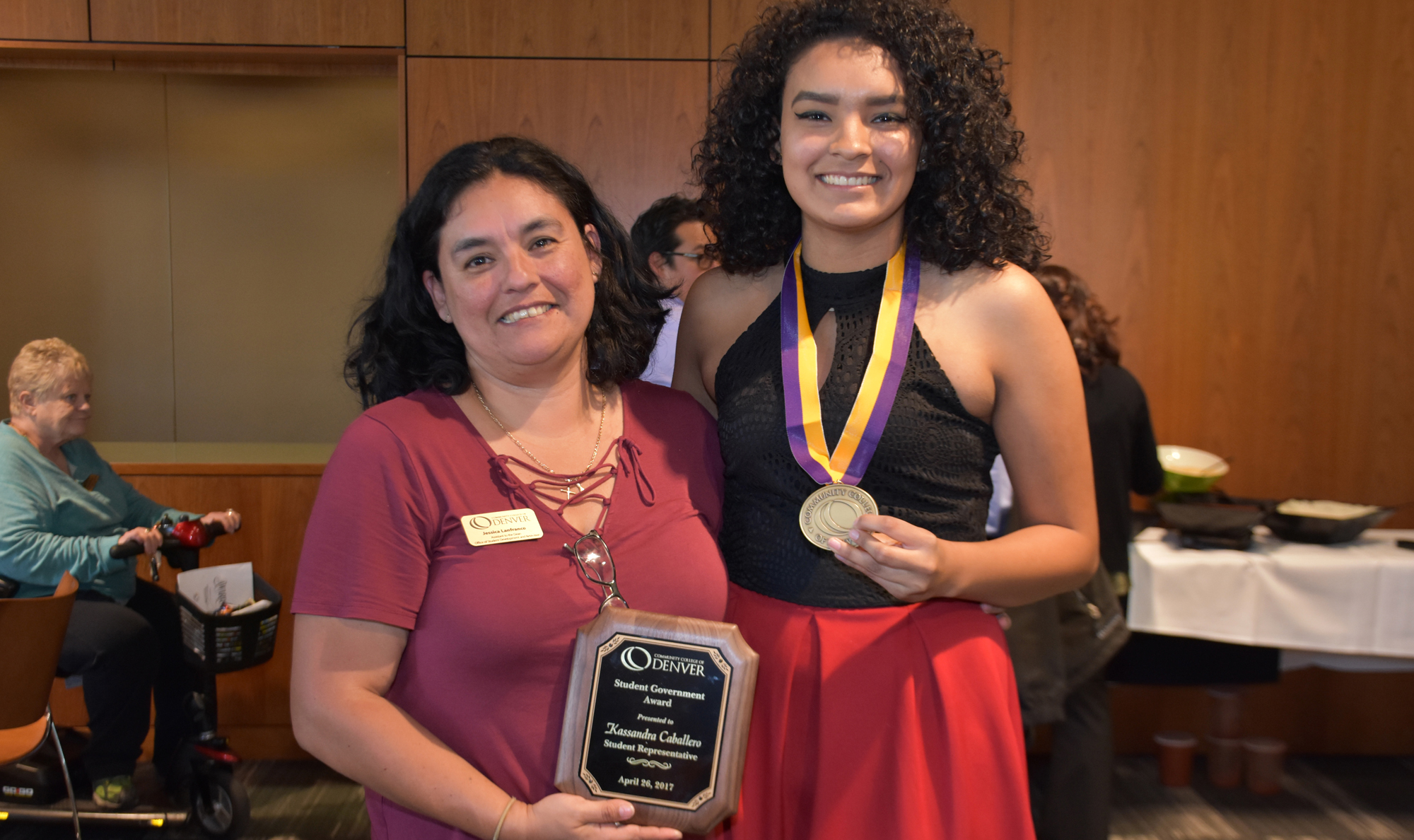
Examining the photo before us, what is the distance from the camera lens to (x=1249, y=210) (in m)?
3.82

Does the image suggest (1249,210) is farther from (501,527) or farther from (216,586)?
(216,586)

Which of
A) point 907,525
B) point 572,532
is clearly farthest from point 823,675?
point 572,532

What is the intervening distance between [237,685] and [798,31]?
3.53 m

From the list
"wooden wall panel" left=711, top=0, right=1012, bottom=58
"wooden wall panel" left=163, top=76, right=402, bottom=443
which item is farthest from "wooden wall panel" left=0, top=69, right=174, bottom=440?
"wooden wall panel" left=711, top=0, right=1012, bottom=58

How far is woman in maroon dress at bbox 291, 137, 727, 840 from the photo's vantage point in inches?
46.2

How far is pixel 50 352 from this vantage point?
3334 millimetres

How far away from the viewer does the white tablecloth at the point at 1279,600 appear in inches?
123

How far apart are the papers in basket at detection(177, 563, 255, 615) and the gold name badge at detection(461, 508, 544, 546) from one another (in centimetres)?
234

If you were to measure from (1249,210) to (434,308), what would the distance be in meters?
3.53

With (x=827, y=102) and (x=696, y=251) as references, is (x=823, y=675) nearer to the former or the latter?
(x=827, y=102)

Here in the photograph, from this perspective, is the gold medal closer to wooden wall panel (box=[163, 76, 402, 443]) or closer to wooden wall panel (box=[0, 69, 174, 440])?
wooden wall panel (box=[163, 76, 402, 443])

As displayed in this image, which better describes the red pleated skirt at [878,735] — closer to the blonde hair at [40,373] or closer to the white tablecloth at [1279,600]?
the white tablecloth at [1279,600]

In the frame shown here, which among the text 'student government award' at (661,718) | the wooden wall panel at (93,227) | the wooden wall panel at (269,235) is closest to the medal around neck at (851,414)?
the text 'student government award' at (661,718)

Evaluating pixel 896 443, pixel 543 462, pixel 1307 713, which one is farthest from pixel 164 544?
pixel 1307 713
